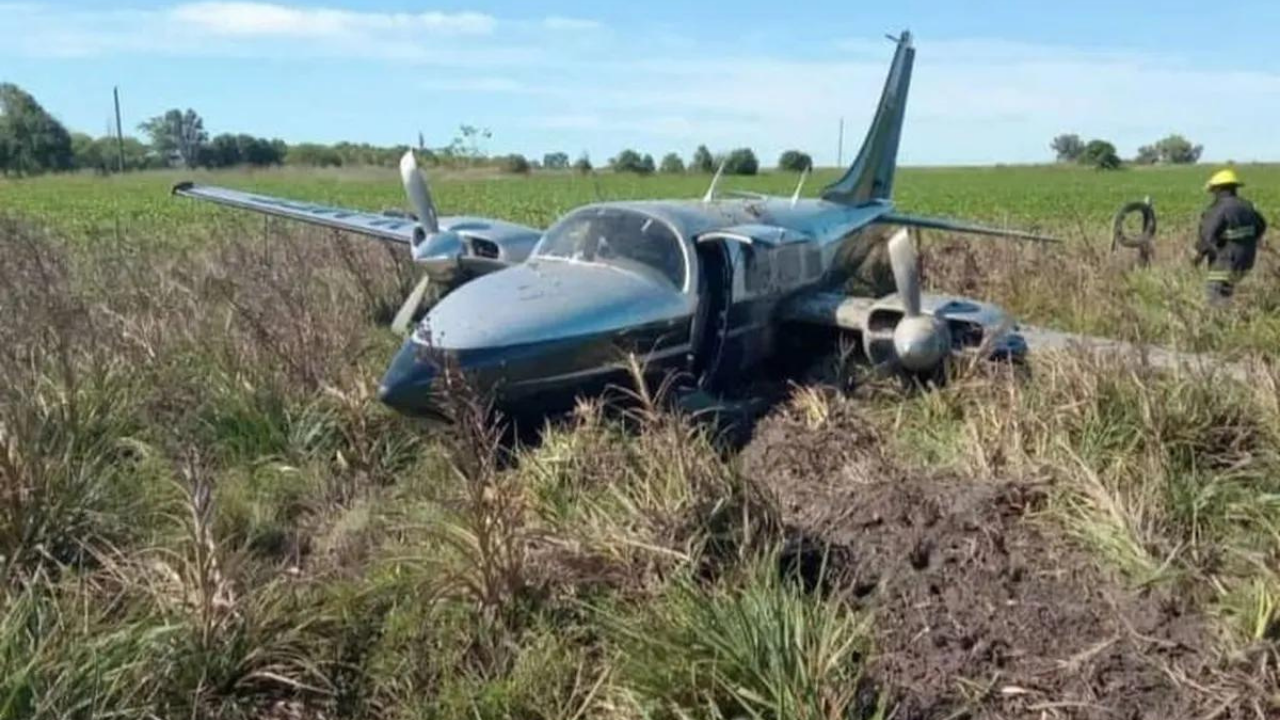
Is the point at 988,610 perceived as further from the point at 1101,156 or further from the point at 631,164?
the point at 1101,156

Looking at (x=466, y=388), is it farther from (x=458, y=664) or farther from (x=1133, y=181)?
Result: (x=1133, y=181)

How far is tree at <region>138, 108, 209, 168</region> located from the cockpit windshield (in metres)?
87.4

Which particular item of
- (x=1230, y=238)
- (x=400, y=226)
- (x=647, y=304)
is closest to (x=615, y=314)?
(x=647, y=304)

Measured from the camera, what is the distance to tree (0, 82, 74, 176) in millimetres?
78188

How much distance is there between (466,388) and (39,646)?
203 centimetres

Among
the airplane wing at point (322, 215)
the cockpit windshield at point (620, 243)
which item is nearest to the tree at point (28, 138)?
the airplane wing at point (322, 215)

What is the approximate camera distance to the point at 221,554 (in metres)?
4.95

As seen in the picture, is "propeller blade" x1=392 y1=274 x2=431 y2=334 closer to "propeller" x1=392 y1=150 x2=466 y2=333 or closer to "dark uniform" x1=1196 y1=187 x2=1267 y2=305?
"propeller" x1=392 y1=150 x2=466 y2=333

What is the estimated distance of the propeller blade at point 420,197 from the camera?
1120 cm

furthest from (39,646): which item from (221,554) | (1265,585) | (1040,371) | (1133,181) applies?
(1133,181)

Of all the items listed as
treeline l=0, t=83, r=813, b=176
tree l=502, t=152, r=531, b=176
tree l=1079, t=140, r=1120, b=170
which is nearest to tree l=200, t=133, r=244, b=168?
treeline l=0, t=83, r=813, b=176

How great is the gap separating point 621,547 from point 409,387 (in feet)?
7.84

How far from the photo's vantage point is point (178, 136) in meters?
93.5

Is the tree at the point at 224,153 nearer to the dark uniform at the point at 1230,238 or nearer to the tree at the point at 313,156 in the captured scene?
the tree at the point at 313,156
